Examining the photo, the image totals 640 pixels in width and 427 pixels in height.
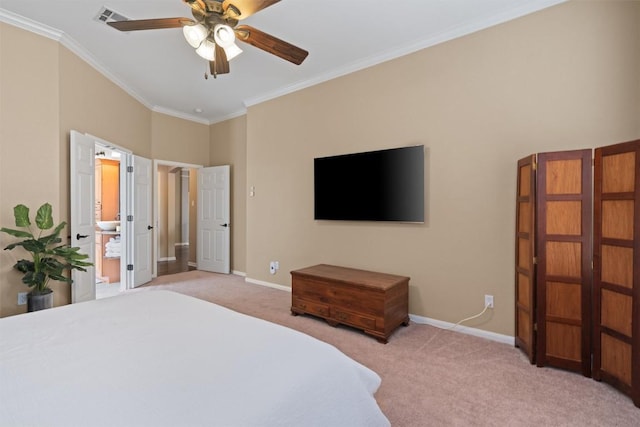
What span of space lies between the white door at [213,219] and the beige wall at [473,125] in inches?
81.7

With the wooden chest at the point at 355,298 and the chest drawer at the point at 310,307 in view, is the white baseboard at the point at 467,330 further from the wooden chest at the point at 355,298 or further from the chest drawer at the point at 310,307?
the chest drawer at the point at 310,307

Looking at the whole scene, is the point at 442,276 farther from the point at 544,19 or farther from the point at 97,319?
the point at 97,319

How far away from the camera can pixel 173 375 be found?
1018mm

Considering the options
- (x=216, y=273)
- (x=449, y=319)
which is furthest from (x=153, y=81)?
(x=449, y=319)

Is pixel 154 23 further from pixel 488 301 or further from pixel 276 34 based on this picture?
pixel 488 301

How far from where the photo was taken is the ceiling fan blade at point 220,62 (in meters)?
2.26

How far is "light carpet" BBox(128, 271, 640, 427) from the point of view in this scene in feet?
5.77

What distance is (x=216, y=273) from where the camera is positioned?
5629 millimetres

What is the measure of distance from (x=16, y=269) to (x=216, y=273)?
119 inches

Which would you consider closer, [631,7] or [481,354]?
[631,7]

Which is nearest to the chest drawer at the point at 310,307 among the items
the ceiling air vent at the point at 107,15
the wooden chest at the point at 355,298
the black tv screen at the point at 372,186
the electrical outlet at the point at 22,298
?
the wooden chest at the point at 355,298

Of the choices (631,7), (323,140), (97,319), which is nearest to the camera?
(97,319)

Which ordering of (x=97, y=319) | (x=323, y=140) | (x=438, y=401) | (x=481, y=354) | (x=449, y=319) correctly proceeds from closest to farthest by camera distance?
1. (x=97, y=319)
2. (x=438, y=401)
3. (x=481, y=354)
4. (x=449, y=319)
5. (x=323, y=140)

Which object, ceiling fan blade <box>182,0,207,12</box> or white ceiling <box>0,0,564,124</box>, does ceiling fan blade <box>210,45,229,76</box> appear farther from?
white ceiling <box>0,0,564,124</box>
